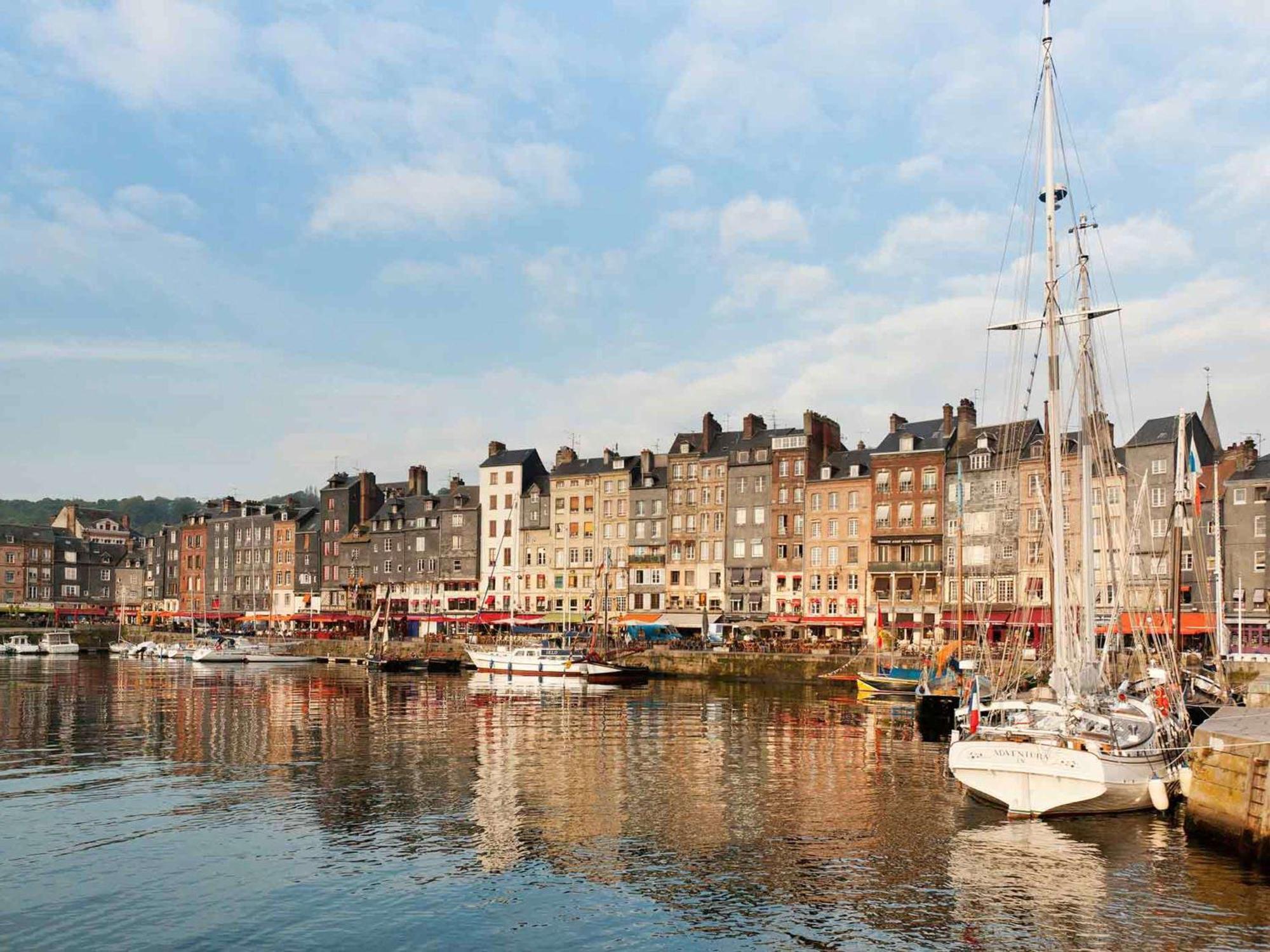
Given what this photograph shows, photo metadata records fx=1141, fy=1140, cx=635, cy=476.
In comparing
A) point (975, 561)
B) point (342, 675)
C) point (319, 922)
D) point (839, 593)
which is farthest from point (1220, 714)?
point (342, 675)

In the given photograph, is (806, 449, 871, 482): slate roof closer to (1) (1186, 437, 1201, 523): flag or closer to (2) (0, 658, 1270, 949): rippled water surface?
(1) (1186, 437, 1201, 523): flag

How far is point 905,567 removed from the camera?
3447 inches

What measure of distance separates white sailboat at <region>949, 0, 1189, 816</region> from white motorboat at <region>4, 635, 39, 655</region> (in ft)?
372

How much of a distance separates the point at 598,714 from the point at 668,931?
3504 centimetres

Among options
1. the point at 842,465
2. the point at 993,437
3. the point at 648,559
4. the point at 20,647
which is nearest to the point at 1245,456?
the point at 993,437

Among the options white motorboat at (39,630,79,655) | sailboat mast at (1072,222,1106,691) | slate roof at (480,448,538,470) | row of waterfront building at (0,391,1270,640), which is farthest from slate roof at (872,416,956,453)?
white motorboat at (39,630,79,655)

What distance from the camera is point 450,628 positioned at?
111 metres

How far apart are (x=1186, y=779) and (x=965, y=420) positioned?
63.7 metres

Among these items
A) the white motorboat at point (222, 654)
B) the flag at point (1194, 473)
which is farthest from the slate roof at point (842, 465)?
the white motorboat at point (222, 654)

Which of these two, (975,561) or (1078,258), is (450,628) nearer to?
(975,561)

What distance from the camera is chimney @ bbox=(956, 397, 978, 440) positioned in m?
87.8

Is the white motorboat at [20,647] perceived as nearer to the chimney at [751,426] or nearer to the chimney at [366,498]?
the chimney at [366,498]

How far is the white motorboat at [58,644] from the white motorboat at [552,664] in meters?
62.5

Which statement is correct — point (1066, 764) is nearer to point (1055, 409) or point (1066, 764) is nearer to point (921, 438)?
point (1055, 409)
